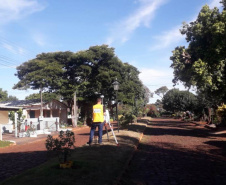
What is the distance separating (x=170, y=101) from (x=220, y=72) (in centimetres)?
3833

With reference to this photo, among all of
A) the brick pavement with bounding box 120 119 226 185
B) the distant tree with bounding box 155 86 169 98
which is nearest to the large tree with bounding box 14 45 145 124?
the brick pavement with bounding box 120 119 226 185

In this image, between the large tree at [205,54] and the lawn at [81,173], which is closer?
the lawn at [81,173]

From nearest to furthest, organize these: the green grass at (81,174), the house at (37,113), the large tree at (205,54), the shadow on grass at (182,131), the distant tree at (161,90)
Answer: the green grass at (81,174) < the large tree at (205,54) < the shadow on grass at (182,131) < the house at (37,113) < the distant tree at (161,90)

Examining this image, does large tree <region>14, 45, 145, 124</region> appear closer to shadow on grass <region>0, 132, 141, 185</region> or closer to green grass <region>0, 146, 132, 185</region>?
shadow on grass <region>0, 132, 141, 185</region>

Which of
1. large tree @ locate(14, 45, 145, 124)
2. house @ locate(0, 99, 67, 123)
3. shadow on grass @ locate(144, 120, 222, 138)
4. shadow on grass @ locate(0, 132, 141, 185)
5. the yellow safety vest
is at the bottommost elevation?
shadow on grass @ locate(0, 132, 141, 185)

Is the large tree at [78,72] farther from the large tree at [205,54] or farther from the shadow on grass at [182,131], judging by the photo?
the large tree at [205,54]

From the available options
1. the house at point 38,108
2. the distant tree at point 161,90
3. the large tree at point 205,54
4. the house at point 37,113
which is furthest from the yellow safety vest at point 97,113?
the distant tree at point 161,90

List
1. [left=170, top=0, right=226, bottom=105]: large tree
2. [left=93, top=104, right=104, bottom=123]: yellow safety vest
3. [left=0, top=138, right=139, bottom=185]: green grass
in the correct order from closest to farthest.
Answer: [left=0, top=138, right=139, bottom=185]: green grass → [left=93, top=104, right=104, bottom=123]: yellow safety vest → [left=170, top=0, right=226, bottom=105]: large tree

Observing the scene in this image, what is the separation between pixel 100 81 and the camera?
2948cm

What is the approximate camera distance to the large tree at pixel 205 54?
1285 cm

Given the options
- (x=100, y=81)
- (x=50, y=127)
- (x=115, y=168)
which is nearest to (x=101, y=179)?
(x=115, y=168)

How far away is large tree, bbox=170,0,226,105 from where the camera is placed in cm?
1285

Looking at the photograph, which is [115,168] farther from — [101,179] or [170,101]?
[170,101]

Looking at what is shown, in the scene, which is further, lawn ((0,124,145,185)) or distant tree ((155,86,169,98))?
distant tree ((155,86,169,98))
